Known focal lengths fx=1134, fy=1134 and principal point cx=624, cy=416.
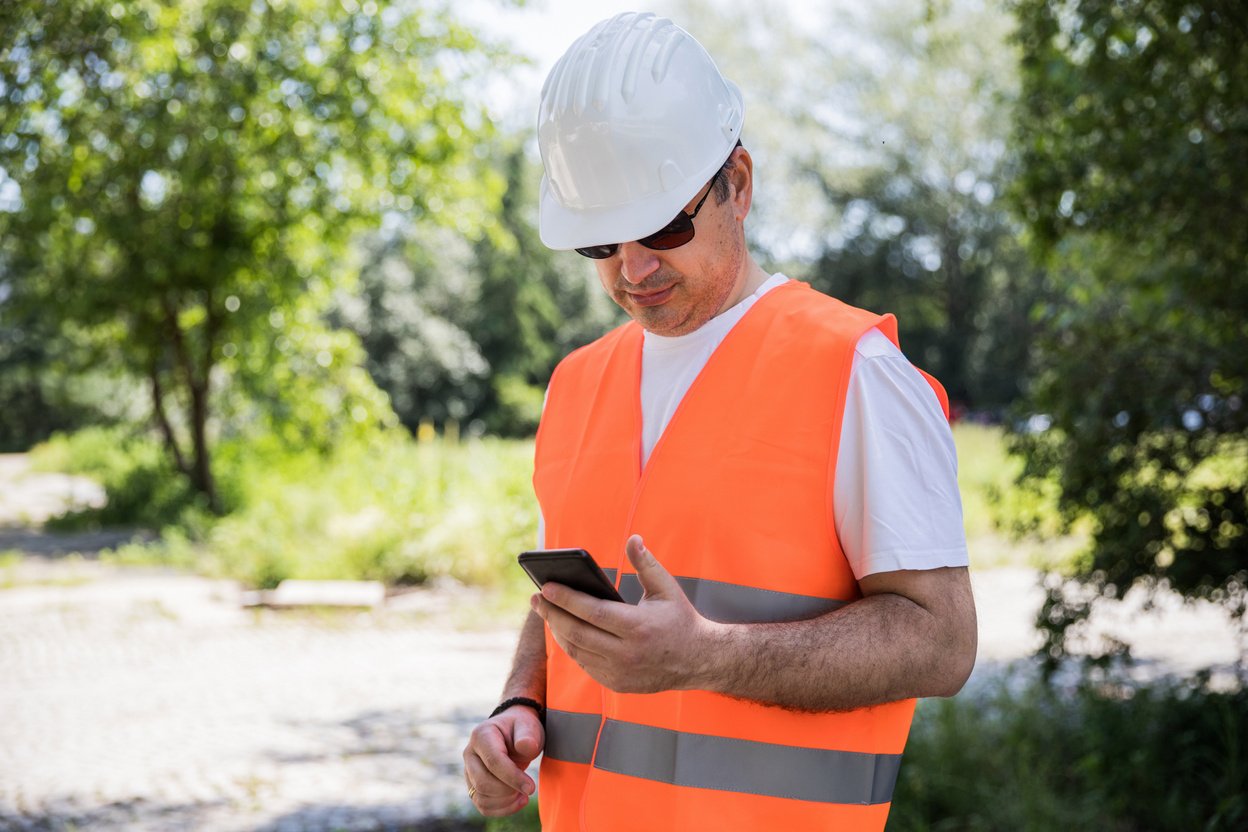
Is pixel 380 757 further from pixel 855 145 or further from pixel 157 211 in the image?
pixel 855 145

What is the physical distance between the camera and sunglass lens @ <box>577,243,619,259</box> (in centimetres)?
200

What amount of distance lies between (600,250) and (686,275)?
166mm

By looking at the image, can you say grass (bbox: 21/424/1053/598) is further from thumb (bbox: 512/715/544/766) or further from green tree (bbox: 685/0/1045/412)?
green tree (bbox: 685/0/1045/412)

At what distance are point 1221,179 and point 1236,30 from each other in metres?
0.70

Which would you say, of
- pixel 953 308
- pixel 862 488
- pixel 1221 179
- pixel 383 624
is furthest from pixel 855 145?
pixel 862 488

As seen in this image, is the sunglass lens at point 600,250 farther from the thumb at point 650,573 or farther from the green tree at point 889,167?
the green tree at point 889,167

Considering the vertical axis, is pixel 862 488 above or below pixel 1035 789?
above

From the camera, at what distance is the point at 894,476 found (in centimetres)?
170

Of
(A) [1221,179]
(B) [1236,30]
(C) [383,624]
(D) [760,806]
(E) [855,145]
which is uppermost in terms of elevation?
(E) [855,145]

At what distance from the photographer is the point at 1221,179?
5.59m

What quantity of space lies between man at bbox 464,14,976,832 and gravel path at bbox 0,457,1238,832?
4411 millimetres

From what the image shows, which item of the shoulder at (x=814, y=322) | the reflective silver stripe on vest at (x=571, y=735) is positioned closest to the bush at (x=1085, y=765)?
the reflective silver stripe on vest at (x=571, y=735)

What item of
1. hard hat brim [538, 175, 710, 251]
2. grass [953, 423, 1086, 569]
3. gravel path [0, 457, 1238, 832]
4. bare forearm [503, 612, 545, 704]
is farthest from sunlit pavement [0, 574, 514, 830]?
hard hat brim [538, 175, 710, 251]

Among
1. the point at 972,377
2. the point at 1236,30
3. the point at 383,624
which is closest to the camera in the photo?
the point at 1236,30
